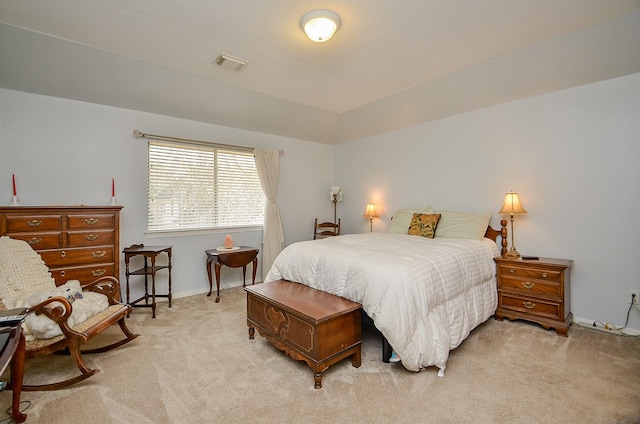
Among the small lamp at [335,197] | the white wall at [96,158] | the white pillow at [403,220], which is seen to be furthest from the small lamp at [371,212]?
the white wall at [96,158]

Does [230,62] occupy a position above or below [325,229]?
above

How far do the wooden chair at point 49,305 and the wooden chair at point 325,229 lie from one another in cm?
310

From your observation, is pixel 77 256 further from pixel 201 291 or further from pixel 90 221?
pixel 201 291

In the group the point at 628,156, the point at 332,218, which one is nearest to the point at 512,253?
the point at 628,156

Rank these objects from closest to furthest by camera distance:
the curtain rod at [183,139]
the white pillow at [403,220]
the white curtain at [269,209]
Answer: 1. the curtain rod at [183,139]
2. the white pillow at [403,220]
3. the white curtain at [269,209]

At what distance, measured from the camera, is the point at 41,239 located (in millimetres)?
2564

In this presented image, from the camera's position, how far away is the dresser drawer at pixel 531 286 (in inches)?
104

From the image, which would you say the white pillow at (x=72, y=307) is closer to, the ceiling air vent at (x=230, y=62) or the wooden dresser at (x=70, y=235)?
the wooden dresser at (x=70, y=235)

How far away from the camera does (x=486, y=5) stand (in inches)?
81.3

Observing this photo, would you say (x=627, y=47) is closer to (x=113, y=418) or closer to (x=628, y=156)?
(x=628, y=156)

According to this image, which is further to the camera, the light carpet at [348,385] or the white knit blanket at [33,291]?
the white knit blanket at [33,291]

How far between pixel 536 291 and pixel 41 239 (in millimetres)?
4549

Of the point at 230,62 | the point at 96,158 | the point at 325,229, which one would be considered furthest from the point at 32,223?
the point at 325,229

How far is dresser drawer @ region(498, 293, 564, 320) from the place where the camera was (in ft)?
8.68
